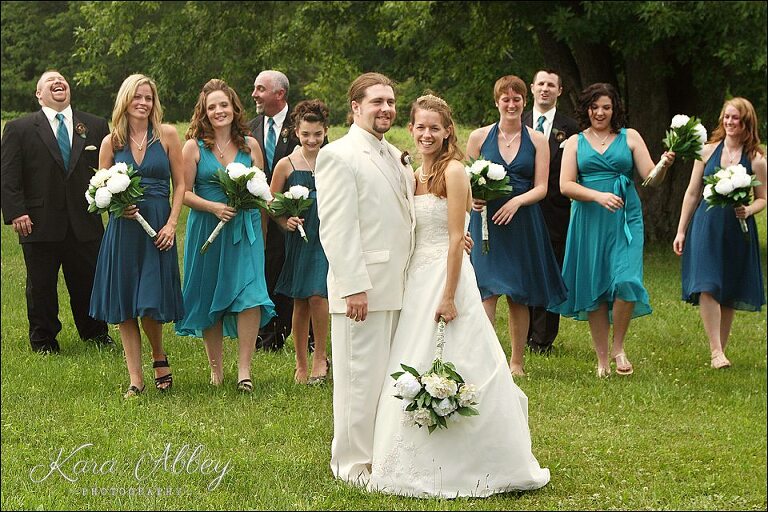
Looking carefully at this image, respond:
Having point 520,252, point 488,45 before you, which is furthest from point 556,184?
point 488,45

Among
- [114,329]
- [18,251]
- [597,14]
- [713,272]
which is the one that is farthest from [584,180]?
[18,251]

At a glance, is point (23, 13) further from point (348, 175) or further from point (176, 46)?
point (348, 175)

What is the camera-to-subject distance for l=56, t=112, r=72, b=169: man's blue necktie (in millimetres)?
11617

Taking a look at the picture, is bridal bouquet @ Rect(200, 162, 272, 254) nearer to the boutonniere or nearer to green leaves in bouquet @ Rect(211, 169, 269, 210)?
green leaves in bouquet @ Rect(211, 169, 269, 210)

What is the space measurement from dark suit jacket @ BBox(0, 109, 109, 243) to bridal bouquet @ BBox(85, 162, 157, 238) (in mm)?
2706

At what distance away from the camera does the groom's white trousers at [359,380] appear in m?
6.84

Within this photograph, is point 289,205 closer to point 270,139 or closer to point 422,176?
point 270,139

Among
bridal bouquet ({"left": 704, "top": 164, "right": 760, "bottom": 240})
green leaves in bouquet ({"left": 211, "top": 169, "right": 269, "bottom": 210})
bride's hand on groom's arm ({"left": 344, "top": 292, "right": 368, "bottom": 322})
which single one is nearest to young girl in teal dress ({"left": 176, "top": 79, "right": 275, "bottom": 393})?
green leaves in bouquet ({"left": 211, "top": 169, "right": 269, "bottom": 210})

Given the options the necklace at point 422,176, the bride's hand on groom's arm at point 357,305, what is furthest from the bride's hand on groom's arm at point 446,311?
the necklace at point 422,176

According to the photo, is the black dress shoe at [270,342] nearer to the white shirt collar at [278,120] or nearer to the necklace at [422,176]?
the white shirt collar at [278,120]

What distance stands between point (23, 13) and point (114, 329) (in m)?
45.6

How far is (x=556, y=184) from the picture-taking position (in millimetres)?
11781

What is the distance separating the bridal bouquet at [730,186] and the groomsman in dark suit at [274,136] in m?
3.86

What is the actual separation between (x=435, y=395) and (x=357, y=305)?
710 mm
